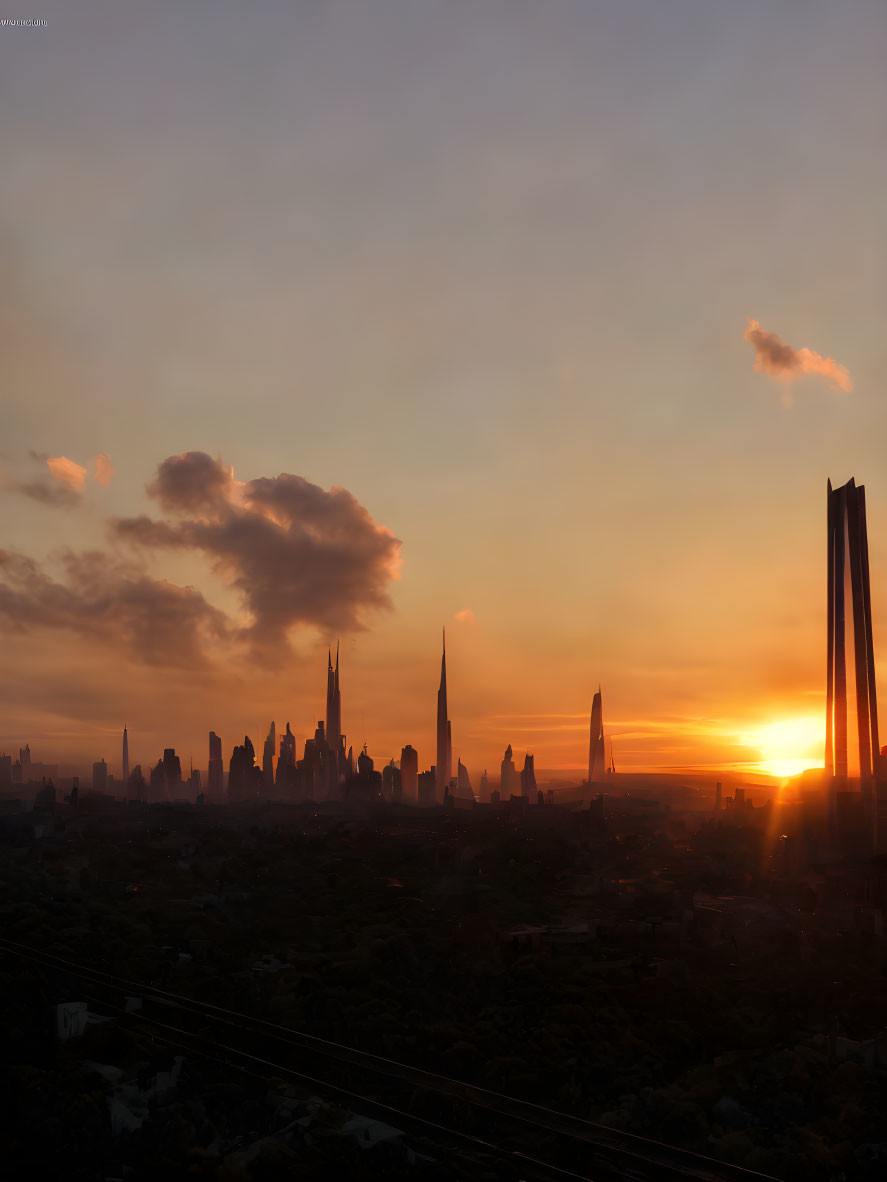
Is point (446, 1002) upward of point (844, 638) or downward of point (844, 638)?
downward

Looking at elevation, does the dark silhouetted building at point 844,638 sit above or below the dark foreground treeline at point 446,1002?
above

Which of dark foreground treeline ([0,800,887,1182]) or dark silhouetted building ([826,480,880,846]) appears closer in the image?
dark foreground treeline ([0,800,887,1182])

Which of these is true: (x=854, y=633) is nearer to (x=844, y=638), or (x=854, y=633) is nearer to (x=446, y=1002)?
(x=844, y=638)

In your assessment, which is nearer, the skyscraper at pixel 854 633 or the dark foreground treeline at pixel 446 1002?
the dark foreground treeline at pixel 446 1002

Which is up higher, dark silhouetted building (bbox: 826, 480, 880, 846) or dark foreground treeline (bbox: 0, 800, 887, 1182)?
dark silhouetted building (bbox: 826, 480, 880, 846)

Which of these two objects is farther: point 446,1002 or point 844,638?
point 844,638

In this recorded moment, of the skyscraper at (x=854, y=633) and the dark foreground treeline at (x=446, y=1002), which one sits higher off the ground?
the skyscraper at (x=854, y=633)

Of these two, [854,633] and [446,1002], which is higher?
[854,633]

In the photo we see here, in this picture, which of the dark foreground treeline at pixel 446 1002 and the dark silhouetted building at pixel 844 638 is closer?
the dark foreground treeline at pixel 446 1002

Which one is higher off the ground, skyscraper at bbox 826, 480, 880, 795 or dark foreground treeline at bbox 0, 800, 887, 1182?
skyscraper at bbox 826, 480, 880, 795

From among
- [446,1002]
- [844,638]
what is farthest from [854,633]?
[446,1002]

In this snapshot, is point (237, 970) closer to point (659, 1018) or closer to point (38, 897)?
point (659, 1018)
